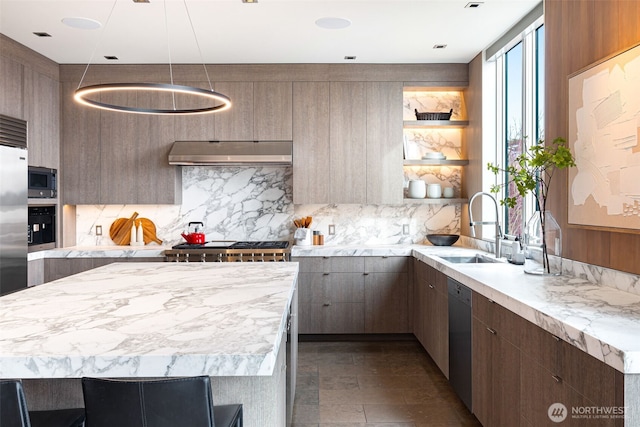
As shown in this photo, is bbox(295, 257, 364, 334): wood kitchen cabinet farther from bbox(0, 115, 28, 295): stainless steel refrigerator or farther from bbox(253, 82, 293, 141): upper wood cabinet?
bbox(0, 115, 28, 295): stainless steel refrigerator

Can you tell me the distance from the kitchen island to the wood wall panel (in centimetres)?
161

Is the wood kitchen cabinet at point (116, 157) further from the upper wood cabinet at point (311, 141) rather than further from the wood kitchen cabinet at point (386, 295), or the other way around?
the wood kitchen cabinet at point (386, 295)

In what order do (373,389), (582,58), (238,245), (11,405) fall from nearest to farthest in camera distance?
(11,405)
(582,58)
(373,389)
(238,245)

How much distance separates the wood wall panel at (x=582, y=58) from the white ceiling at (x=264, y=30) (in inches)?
24.1

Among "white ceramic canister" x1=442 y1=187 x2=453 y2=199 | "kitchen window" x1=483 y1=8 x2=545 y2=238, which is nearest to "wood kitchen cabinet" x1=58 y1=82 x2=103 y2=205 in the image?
"white ceramic canister" x1=442 y1=187 x2=453 y2=199

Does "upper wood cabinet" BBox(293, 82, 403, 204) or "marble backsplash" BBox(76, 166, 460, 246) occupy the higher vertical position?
"upper wood cabinet" BBox(293, 82, 403, 204)

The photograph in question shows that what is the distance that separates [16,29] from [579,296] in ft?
14.4

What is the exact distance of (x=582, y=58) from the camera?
2.75 meters

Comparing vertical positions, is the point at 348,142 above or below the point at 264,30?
below

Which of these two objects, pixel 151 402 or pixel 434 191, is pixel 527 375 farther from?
pixel 434 191

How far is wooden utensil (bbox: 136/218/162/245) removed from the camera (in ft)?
17.3

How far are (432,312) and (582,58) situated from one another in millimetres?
2102

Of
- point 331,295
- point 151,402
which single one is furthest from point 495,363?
point 331,295

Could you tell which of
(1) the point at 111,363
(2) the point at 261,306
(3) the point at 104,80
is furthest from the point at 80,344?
(3) the point at 104,80
